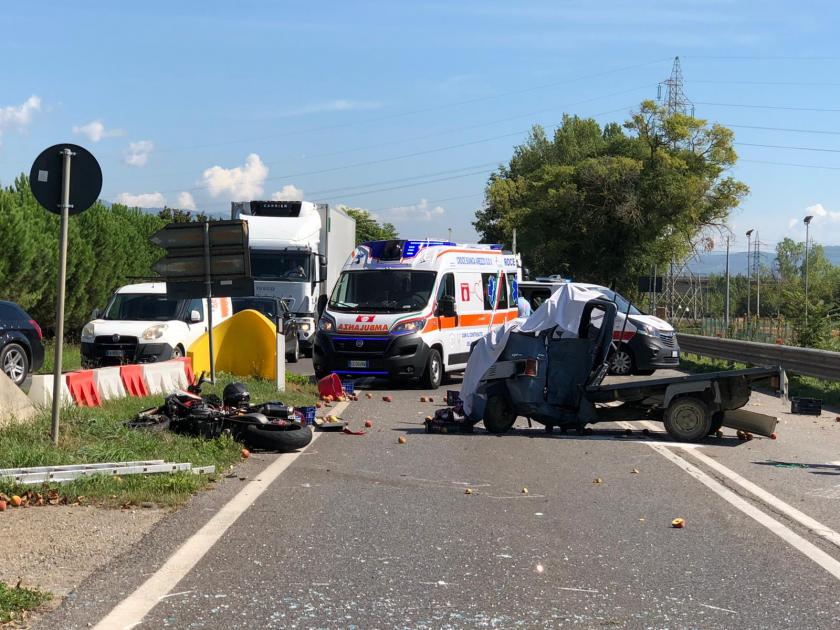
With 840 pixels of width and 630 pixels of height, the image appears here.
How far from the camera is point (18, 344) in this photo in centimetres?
1850

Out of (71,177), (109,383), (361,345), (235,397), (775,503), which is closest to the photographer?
(775,503)

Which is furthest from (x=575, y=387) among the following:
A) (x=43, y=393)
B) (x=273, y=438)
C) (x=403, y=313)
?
(x=403, y=313)

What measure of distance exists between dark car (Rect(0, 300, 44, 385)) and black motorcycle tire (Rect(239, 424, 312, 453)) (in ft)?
27.3

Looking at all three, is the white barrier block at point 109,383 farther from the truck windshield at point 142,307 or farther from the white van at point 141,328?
the truck windshield at point 142,307

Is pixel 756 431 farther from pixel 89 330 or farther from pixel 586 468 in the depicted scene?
pixel 89 330

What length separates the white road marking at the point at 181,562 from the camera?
5250mm

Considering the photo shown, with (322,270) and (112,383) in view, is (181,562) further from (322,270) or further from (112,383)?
(322,270)

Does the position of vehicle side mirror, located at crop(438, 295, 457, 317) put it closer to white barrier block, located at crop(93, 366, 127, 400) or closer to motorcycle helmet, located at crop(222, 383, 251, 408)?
white barrier block, located at crop(93, 366, 127, 400)

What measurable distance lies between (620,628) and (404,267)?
15783 mm

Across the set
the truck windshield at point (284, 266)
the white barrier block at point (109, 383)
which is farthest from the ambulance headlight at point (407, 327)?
the truck windshield at point (284, 266)

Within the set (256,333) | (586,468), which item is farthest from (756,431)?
(256,333)

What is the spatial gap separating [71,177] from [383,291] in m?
10.6

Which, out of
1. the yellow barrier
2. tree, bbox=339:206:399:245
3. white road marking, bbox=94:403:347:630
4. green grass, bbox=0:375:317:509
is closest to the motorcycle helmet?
green grass, bbox=0:375:317:509

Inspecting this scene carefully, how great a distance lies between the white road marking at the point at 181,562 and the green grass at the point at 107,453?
44 centimetres
